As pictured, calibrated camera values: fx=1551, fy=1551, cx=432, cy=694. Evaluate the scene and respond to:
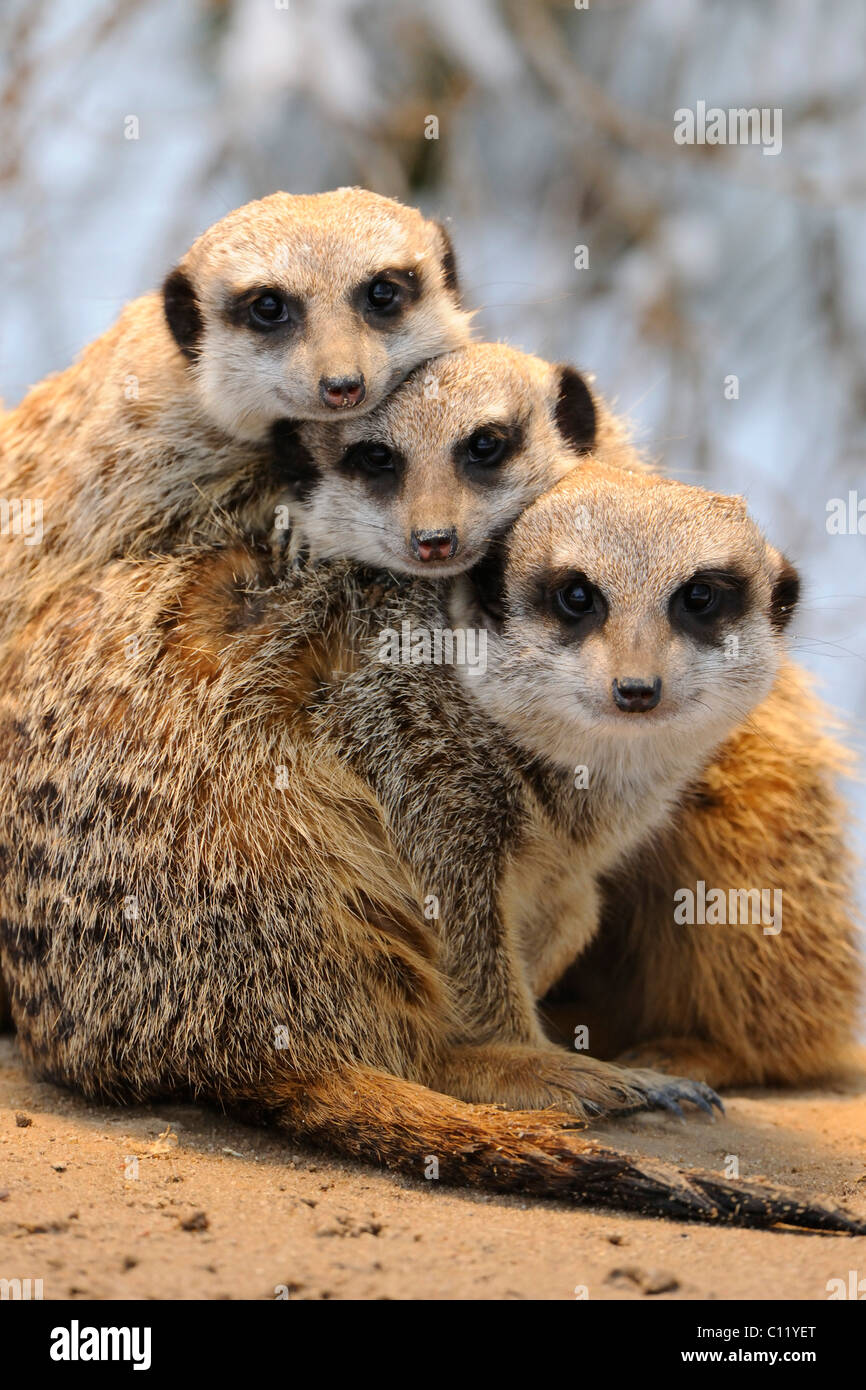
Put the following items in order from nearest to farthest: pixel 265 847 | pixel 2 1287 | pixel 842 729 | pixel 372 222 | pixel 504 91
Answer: pixel 2 1287, pixel 265 847, pixel 372 222, pixel 842 729, pixel 504 91

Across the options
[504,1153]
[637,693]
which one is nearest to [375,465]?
[637,693]

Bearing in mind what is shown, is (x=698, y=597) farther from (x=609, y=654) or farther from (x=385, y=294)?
(x=385, y=294)

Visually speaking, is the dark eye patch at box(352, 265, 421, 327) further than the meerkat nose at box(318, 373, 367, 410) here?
Yes

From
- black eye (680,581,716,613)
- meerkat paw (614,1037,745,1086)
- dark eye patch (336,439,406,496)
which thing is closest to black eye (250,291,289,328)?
dark eye patch (336,439,406,496)

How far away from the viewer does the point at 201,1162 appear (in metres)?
2.75

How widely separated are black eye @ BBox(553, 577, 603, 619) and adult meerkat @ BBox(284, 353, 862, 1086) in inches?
9.2

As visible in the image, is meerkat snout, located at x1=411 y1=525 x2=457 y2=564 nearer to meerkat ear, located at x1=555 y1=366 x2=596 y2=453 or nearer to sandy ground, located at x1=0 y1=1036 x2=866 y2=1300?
meerkat ear, located at x1=555 y1=366 x2=596 y2=453

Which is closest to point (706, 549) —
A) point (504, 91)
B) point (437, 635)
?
point (437, 635)

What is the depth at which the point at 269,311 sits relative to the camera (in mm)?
3455

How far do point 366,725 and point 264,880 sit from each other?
418 millimetres

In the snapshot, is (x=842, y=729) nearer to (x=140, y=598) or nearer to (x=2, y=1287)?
(x=140, y=598)

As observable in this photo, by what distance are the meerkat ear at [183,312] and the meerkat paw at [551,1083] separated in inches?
65.8

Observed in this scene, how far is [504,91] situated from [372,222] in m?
4.12

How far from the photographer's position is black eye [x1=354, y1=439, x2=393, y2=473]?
3269 mm
